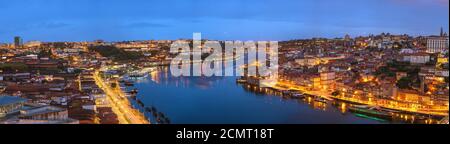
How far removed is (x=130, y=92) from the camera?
24.7 ft

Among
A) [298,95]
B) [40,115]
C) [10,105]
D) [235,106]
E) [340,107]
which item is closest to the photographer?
[40,115]

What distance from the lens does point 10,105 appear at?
4332mm

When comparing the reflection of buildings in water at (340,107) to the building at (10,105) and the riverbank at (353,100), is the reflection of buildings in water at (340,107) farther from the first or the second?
the building at (10,105)

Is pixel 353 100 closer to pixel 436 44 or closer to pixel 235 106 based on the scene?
pixel 235 106

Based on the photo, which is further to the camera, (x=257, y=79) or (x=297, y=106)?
(x=257, y=79)

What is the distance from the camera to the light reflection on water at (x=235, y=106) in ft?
17.3

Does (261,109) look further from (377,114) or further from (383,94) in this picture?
(383,94)

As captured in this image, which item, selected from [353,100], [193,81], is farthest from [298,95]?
[193,81]

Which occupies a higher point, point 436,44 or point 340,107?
point 436,44

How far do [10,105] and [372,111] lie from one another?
3980 mm

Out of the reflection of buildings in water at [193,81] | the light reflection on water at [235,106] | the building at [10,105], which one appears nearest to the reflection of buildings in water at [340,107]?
the light reflection on water at [235,106]
